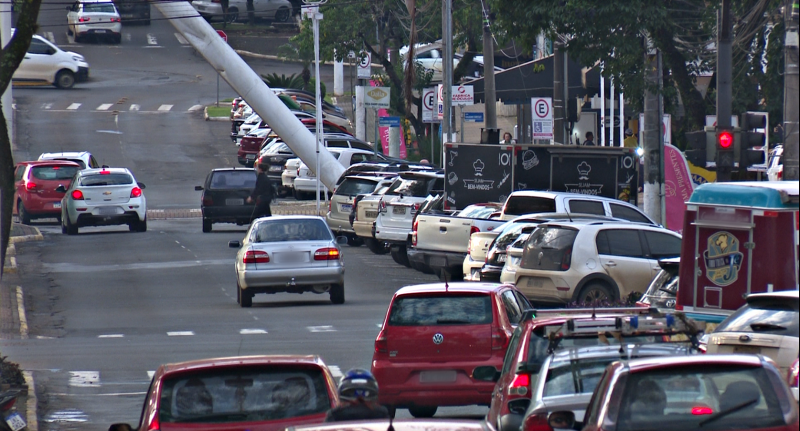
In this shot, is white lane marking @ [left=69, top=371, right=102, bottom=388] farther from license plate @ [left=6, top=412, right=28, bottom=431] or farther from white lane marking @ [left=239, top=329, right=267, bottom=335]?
license plate @ [left=6, top=412, right=28, bottom=431]

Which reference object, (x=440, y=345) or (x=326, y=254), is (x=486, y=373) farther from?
(x=326, y=254)

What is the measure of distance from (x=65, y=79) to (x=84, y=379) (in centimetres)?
5211

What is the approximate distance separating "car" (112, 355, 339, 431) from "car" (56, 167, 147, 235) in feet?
78.9

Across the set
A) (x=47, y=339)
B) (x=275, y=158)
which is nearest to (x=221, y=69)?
(x=275, y=158)

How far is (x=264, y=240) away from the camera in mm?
21984

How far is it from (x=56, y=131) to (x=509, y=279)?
3865cm

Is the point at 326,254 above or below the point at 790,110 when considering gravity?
below

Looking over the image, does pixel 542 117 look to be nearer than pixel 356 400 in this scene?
No

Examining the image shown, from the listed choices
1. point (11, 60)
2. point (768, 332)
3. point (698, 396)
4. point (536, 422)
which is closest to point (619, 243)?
point (768, 332)

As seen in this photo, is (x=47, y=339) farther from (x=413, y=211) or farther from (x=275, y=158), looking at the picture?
(x=275, y=158)

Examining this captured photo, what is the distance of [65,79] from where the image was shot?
215 feet

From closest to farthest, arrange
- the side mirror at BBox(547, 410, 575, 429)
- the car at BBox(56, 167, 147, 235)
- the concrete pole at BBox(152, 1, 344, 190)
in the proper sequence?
the side mirror at BBox(547, 410, 575, 429) → the car at BBox(56, 167, 147, 235) → the concrete pole at BBox(152, 1, 344, 190)

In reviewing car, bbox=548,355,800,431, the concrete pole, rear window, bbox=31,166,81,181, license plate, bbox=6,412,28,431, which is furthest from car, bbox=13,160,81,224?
car, bbox=548,355,800,431

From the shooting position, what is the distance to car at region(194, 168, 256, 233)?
3244 cm
